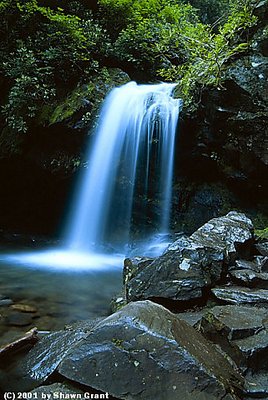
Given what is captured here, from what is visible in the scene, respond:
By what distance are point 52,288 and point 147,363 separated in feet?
13.2

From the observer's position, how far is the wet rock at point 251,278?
379 centimetres

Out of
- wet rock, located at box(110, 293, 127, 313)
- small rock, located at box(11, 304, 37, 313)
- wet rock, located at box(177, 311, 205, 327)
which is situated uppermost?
wet rock, located at box(177, 311, 205, 327)

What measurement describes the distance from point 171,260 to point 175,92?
5.83 meters

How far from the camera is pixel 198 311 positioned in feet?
11.3

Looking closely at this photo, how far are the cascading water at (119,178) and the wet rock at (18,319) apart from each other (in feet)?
10.2

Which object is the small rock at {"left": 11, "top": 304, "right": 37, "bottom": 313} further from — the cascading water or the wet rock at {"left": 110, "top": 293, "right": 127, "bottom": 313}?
the cascading water

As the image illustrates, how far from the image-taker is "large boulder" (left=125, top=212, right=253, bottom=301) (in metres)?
3.52

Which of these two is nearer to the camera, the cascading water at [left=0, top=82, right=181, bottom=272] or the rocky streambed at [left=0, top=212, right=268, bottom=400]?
the rocky streambed at [left=0, top=212, right=268, bottom=400]

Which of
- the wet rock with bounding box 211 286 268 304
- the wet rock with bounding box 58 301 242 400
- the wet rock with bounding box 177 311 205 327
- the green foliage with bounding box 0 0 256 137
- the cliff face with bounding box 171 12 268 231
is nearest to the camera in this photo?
the wet rock with bounding box 58 301 242 400

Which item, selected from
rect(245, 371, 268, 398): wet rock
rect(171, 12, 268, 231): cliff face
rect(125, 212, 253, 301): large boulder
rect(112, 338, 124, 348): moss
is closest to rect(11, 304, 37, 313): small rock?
rect(125, 212, 253, 301): large boulder

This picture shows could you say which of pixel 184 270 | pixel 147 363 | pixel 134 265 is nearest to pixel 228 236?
pixel 184 270

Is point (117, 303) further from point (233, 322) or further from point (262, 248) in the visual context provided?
point (262, 248)

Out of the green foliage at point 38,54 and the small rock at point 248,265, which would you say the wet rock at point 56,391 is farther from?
the green foliage at point 38,54

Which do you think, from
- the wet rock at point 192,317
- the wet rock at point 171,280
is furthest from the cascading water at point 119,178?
the wet rock at point 192,317
